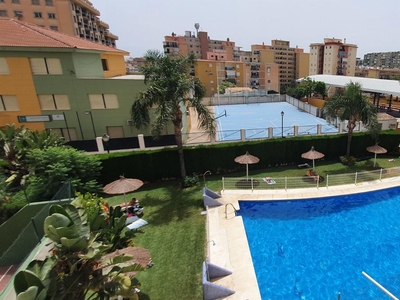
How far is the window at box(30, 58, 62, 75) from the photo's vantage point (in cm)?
2295

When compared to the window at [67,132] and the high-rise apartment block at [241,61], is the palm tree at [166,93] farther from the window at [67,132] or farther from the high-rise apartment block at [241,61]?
the high-rise apartment block at [241,61]

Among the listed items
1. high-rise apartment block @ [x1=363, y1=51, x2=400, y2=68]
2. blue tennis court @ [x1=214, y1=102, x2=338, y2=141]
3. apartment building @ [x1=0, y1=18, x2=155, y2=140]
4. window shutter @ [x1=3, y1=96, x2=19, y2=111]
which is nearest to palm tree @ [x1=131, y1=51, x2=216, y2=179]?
apartment building @ [x1=0, y1=18, x2=155, y2=140]

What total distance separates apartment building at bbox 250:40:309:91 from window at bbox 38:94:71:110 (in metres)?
100

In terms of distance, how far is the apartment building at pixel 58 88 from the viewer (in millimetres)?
22672

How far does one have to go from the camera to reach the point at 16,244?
8.41 m

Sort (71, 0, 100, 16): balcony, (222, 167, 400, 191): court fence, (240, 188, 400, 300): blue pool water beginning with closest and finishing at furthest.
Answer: (240, 188, 400, 300): blue pool water → (222, 167, 400, 191): court fence → (71, 0, 100, 16): balcony

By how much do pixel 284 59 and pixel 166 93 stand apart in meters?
117

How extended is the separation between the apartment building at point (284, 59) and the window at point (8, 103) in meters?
103

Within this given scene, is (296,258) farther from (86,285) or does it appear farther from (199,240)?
(86,285)

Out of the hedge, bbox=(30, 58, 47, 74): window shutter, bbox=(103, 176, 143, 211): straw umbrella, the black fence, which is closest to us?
bbox=(103, 176, 143, 211): straw umbrella

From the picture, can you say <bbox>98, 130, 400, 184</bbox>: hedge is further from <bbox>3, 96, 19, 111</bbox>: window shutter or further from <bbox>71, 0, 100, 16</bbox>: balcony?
<bbox>71, 0, 100, 16</bbox>: balcony

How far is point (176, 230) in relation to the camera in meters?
12.0

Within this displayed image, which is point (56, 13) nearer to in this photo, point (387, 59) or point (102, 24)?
point (102, 24)

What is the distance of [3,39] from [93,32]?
47.8 meters
